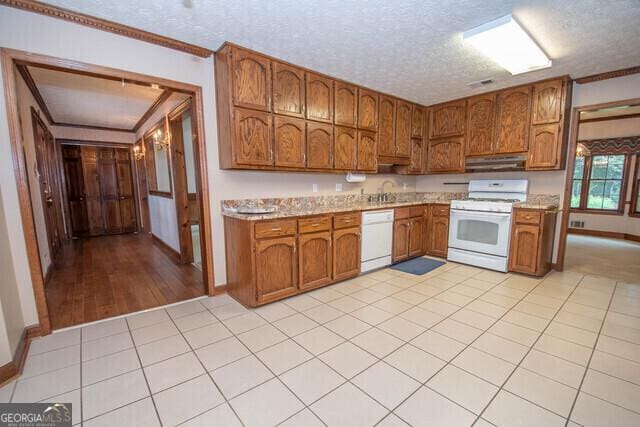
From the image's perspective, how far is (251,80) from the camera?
2.75 metres

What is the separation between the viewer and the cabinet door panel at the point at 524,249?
3.51 meters

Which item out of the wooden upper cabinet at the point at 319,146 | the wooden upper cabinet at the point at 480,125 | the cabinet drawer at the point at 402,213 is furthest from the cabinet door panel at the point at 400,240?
the wooden upper cabinet at the point at 480,125

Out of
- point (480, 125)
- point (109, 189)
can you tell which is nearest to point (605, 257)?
point (480, 125)

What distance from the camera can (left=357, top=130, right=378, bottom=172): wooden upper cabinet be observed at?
12.6 feet

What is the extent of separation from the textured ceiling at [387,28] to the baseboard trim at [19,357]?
2452 mm

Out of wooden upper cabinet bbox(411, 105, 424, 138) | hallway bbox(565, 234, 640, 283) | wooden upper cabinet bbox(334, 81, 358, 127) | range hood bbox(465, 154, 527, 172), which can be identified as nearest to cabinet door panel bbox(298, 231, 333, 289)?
wooden upper cabinet bbox(334, 81, 358, 127)

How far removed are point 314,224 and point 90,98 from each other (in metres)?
3.96

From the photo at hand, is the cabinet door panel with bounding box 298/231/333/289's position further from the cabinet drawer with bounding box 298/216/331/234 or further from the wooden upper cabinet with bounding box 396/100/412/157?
the wooden upper cabinet with bounding box 396/100/412/157

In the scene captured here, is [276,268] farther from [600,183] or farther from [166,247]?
[600,183]

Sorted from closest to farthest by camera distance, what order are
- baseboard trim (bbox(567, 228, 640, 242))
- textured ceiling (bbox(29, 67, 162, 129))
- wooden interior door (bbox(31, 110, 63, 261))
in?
1. textured ceiling (bbox(29, 67, 162, 129))
2. wooden interior door (bbox(31, 110, 63, 261))
3. baseboard trim (bbox(567, 228, 640, 242))

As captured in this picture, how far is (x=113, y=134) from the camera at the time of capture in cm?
641

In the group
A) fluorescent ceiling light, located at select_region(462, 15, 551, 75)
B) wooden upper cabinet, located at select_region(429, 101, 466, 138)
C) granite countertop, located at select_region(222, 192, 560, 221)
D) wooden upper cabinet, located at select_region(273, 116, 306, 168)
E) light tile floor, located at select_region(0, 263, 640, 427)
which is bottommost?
light tile floor, located at select_region(0, 263, 640, 427)

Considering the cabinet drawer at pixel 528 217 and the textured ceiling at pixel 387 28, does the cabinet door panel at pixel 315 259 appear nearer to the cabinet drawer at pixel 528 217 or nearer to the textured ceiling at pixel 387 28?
the textured ceiling at pixel 387 28

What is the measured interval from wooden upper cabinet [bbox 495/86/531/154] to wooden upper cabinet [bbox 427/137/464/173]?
54 centimetres
